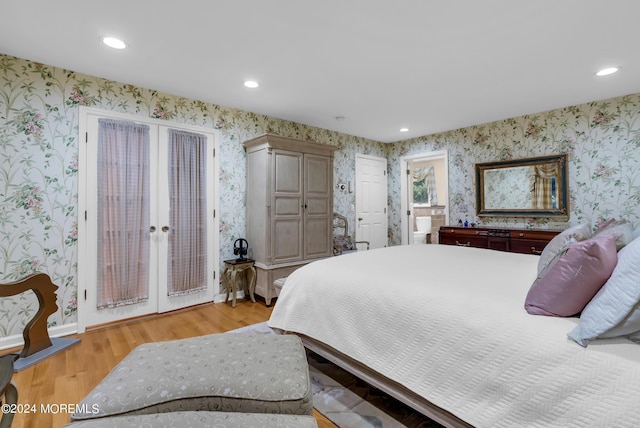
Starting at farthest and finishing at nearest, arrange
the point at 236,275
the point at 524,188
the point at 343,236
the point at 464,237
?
1. the point at 343,236
2. the point at 464,237
3. the point at 524,188
4. the point at 236,275

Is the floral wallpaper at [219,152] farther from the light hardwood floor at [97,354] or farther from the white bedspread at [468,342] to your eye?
the white bedspread at [468,342]

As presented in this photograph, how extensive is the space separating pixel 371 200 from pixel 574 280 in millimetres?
4262

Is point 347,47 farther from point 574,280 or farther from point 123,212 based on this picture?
point 123,212

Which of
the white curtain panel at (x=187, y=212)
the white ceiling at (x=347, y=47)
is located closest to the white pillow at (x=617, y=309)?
the white ceiling at (x=347, y=47)

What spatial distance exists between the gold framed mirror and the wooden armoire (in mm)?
2358

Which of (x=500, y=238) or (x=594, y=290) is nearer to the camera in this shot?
(x=594, y=290)

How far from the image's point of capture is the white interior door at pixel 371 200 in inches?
205

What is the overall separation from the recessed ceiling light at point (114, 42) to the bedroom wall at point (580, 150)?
14.5 ft

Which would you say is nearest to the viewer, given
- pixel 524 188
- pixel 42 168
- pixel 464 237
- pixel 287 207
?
pixel 42 168

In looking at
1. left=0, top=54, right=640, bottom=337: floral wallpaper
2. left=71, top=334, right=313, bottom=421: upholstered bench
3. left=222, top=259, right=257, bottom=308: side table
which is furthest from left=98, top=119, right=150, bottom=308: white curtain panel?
left=71, top=334, right=313, bottom=421: upholstered bench

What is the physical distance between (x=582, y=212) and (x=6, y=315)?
5989 millimetres

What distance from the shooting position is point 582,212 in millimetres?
3625

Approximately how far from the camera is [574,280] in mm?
1172

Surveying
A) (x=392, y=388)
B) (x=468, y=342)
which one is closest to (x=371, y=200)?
(x=392, y=388)
